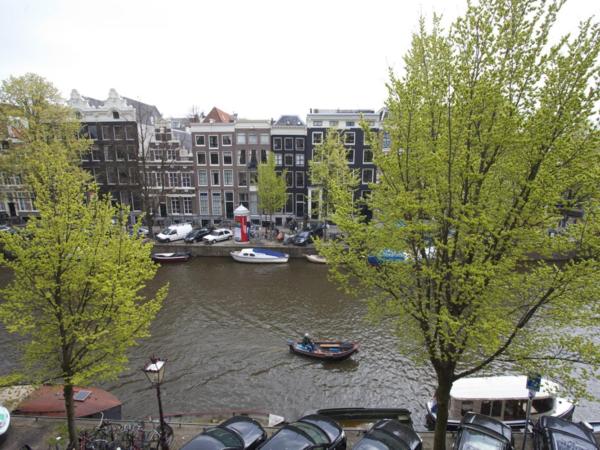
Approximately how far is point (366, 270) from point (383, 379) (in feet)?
30.4

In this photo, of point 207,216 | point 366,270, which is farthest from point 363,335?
point 207,216

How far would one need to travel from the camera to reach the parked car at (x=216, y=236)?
119 ft

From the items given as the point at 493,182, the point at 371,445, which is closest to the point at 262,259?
the point at 371,445

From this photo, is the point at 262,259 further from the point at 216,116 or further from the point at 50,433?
the point at 216,116

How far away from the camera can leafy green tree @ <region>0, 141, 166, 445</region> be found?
851cm

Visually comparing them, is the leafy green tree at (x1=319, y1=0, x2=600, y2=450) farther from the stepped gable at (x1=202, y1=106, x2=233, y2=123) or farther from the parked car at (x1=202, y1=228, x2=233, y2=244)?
the stepped gable at (x1=202, y1=106, x2=233, y2=123)

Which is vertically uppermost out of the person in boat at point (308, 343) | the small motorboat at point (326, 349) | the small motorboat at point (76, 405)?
the small motorboat at point (76, 405)

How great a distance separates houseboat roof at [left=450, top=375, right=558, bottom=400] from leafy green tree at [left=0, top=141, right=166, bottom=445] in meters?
11.6

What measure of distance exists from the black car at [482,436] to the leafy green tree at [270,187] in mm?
A: 32047

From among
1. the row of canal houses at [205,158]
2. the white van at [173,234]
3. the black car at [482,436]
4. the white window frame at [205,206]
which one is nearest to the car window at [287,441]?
the black car at [482,436]

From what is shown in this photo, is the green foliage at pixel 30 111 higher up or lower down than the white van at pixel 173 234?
higher up

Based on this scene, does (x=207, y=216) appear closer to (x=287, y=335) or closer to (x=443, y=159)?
(x=287, y=335)

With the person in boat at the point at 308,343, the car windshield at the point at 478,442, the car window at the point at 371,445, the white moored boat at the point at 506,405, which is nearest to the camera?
the car window at the point at 371,445

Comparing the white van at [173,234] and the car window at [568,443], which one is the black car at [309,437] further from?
the white van at [173,234]
